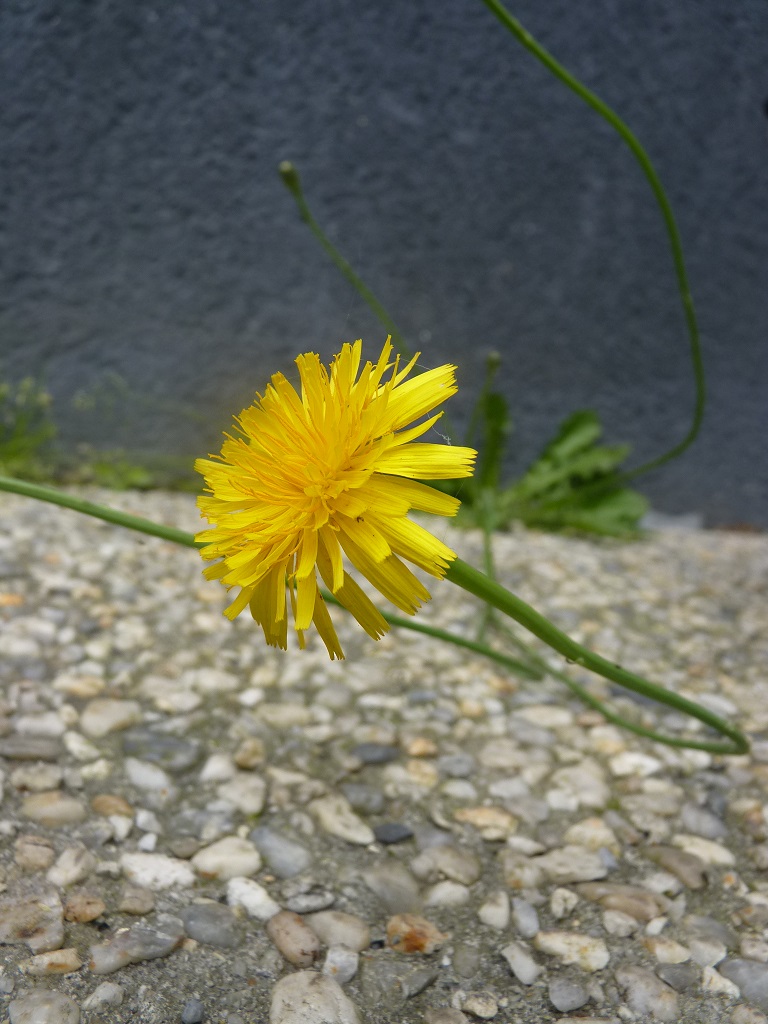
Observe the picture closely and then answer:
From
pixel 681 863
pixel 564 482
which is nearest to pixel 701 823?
pixel 681 863

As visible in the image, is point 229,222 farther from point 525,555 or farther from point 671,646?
point 671,646

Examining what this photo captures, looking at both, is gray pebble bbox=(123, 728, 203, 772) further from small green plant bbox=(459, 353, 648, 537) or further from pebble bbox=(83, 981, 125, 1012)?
small green plant bbox=(459, 353, 648, 537)

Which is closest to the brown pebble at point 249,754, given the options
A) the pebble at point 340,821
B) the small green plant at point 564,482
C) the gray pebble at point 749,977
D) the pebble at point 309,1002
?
the pebble at point 340,821

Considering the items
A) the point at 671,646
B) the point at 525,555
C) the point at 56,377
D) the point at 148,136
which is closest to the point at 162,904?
the point at 671,646

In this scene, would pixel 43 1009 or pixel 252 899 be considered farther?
pixel 252 899

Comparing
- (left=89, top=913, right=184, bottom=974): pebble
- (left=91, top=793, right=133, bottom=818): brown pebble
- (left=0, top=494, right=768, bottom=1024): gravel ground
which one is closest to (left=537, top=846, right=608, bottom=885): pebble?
(left=0, top=494, right=768, bottom=1024): gravel ground

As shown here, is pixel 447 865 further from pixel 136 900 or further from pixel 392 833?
pixel 136 900

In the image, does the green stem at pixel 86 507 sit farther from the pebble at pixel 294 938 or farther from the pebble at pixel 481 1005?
the pebble at pixel 481 1005
